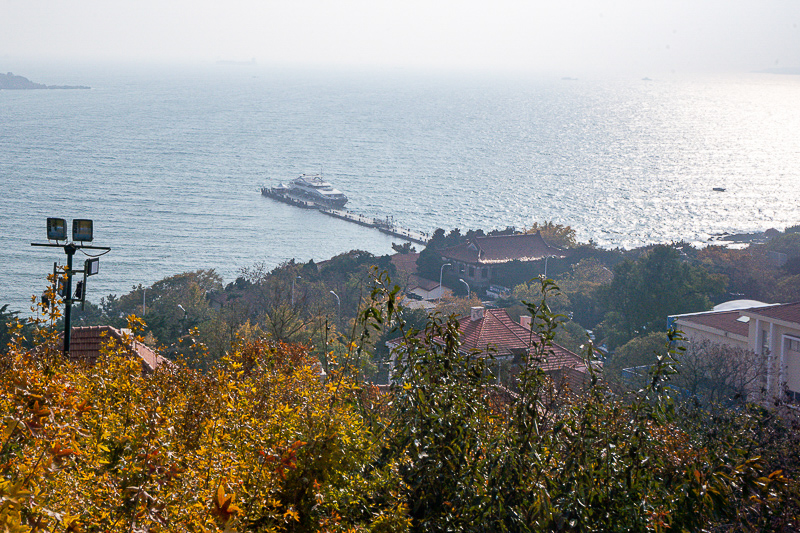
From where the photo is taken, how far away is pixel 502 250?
Result: 4978 cm

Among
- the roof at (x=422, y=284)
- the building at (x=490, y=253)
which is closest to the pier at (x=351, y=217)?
the building at (x=490, y=253)

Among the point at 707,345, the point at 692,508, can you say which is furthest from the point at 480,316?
the point at 692,508

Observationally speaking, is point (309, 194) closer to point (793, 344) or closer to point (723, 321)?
point (723, 321)

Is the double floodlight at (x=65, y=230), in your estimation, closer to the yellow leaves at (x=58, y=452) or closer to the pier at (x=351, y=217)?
the yellow leaves at (x=58, y=452)

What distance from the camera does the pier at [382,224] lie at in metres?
67.2

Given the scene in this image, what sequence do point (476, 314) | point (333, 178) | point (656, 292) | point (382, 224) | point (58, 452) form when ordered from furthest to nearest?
point (333, 178) < point (382, 224) < point (656, 292) < point (476, 314) < point (58, 452)

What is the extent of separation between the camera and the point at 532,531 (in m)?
4.51

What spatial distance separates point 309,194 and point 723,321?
63.9m

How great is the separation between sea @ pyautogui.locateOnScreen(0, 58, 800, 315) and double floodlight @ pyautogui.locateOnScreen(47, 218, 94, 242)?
106 ft

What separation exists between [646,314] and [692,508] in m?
30.1

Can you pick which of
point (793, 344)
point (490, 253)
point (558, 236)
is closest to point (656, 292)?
point (793, 344)

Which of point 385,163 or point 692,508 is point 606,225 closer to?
point 385,163

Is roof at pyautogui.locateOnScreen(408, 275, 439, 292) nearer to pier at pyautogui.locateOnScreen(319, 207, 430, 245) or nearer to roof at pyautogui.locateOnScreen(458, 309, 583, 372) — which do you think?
pier at pyautogui.locateOnScreen(319, 207, 430, 245)

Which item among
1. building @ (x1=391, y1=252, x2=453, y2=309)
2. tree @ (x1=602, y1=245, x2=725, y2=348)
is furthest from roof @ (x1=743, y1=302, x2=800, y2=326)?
building @ (x1=391, y1=252, x2=453, y2=309)
